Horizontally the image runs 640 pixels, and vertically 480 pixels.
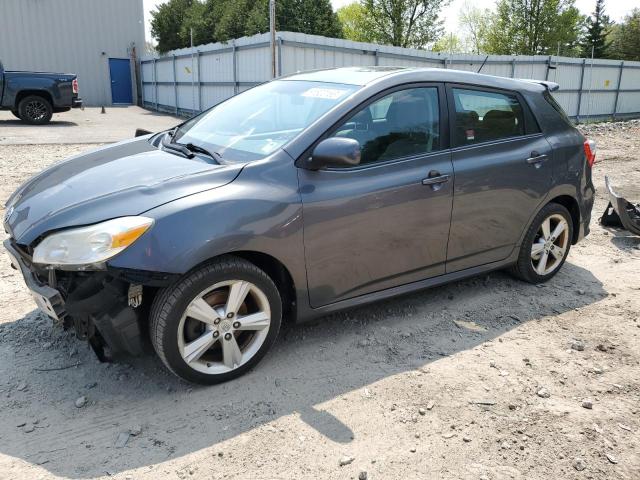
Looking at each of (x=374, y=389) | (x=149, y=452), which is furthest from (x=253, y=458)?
(x=374, y=389)

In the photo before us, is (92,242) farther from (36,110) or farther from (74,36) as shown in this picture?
(74,36)

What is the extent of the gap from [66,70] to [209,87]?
14.0m

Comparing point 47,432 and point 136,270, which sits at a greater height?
point 136,270

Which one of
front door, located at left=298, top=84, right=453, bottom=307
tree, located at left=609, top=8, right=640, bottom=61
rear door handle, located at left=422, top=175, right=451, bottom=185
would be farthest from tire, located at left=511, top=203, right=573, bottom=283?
tree, located at left=609, top=8, right=640, bottom=61

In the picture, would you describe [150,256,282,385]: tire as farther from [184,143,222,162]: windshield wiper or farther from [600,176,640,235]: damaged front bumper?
[600,176,640,235]: damaged front bumper

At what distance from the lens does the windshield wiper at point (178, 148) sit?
3537 millimetres

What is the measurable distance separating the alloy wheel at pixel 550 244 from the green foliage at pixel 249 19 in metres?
23.0

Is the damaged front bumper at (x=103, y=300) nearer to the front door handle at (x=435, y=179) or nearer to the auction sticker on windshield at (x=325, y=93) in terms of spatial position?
the auction sticker on windshield at (x=325, y=93)

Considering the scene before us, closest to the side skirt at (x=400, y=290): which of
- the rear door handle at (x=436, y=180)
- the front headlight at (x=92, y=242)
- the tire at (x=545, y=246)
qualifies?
the tire at (x=545, y=246)

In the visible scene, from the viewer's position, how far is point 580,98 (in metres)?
21.8

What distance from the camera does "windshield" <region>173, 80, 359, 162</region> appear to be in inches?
136

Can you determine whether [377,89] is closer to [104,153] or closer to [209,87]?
[104,153]

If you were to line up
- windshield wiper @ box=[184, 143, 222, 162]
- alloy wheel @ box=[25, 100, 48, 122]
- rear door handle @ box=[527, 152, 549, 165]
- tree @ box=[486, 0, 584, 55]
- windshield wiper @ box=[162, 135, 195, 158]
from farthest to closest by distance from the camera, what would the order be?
tree @ box=[486, 0, 584, 55] → alloy wheel @ box=[25, 100, 48, 122] → rear door handle @ box=[527, 152, 549, 165] → windshield wiper @ box=[162, 135, 195, 158] → windshield wiper @ box=[184, 143, 222, 162]

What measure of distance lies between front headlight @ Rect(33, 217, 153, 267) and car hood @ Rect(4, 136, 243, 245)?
0.06 m
